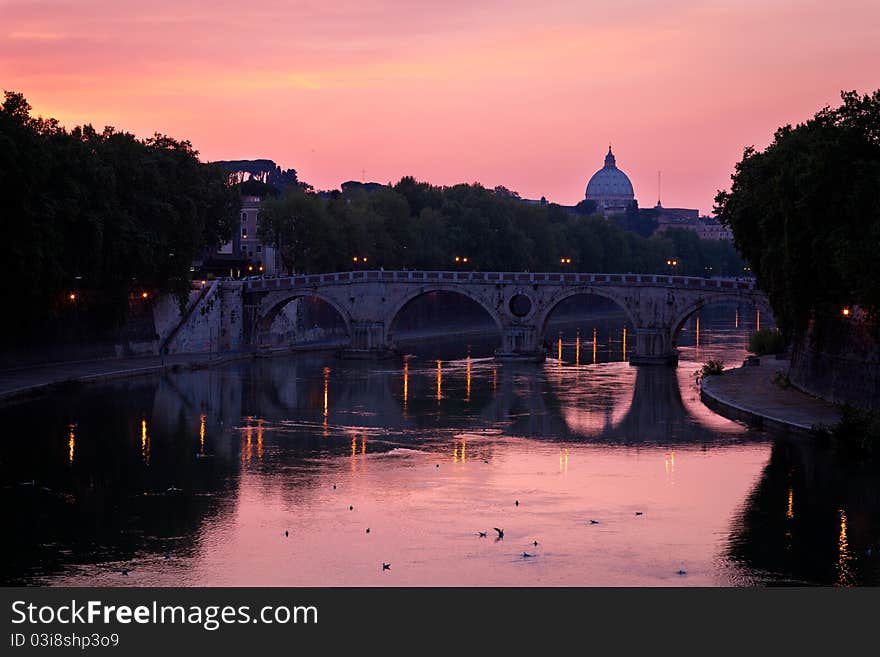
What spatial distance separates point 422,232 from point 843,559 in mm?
102049

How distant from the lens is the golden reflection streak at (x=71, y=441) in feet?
170

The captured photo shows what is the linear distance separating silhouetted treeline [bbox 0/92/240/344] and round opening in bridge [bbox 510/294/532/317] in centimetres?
2185

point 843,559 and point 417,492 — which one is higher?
point 417,492

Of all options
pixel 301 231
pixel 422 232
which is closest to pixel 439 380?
pixel 301 231

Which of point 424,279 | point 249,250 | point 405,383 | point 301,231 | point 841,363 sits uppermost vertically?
point 249,250

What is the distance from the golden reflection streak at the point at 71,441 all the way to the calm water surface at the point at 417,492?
0.11 metres

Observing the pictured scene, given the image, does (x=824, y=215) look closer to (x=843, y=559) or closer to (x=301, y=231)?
(x=843, y=559)

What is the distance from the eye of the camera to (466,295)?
101m

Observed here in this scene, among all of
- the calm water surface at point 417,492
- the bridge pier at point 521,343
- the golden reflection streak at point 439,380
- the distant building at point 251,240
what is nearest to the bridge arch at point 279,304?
the golden reflection streak at point 439,380

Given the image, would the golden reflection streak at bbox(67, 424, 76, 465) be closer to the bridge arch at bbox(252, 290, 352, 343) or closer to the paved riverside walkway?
the paved riverside walkway

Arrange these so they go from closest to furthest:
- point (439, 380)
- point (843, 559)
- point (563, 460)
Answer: point (843, 559), point (563, 460), point (439, 380)

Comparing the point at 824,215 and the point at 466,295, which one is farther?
the point at 466,295
